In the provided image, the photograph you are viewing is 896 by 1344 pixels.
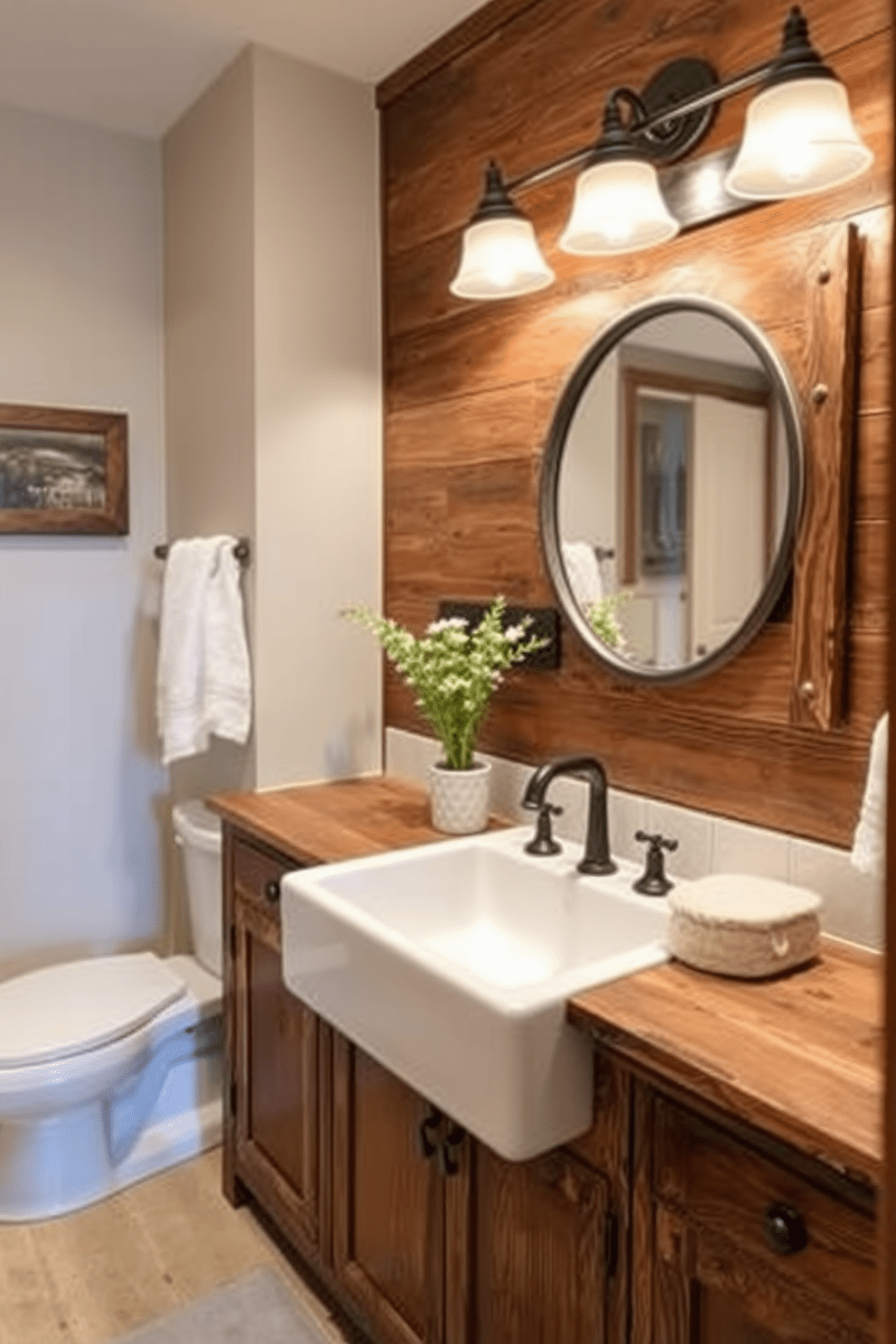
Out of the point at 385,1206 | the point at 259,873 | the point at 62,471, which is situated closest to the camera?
the point at 385,1206

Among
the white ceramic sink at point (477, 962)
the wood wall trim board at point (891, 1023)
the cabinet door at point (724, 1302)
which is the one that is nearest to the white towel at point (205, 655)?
the white ceramic sink at point (477, 962)

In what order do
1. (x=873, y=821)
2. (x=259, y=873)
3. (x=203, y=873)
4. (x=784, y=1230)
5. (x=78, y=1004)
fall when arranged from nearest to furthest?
(x=784, y=1230) → (x=873, y=821) → (x=259, y=873) → (x=78, y=1004) → (x=203, y=873)

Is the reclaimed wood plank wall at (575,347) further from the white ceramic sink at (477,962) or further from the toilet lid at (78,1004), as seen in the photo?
the toilet lid at (78,1004)

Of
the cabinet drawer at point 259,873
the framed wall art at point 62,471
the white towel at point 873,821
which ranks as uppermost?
the framed wall art at point 62,471

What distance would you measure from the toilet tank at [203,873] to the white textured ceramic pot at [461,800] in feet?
2.02

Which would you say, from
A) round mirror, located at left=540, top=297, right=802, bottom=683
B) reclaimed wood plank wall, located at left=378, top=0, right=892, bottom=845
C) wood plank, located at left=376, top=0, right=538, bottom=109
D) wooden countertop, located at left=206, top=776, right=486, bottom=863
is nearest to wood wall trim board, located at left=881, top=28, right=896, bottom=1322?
reclaimed wood plank wall, located at left=378, top=0, right=892, bottom=845

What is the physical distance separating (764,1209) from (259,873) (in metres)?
1.17

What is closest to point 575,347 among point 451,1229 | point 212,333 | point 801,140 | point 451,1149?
point 801,140

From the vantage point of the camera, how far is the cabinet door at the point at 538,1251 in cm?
118

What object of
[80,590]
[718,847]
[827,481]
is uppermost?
[827,481]

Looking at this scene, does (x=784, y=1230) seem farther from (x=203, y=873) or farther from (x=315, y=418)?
(x=315, y=418)

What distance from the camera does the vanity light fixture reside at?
1224 mm

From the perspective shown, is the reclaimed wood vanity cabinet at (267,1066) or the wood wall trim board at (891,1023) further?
the reclaimed wood vanity cabinet at (267,1066)

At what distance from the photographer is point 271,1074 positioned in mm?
1926
